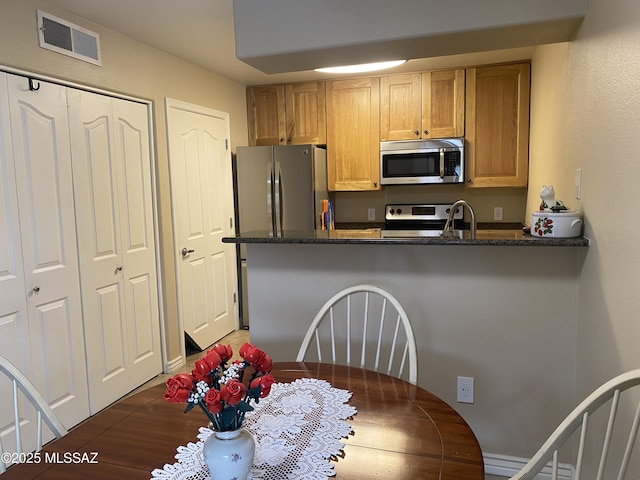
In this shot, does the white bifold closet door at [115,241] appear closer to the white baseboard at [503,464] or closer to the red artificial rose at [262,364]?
the red artificial rose at [262,364]

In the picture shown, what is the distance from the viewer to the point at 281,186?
161 inches

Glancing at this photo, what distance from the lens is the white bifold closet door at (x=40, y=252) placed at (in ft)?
7.43

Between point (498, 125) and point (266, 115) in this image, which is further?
point (266, 115)

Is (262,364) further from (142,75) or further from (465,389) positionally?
(142,75)

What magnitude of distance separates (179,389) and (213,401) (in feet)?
0.25

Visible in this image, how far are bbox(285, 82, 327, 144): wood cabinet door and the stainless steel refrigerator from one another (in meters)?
0.17

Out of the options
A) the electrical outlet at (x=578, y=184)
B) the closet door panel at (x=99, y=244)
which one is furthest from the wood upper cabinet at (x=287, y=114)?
the electrical outlet at (x=578, y=184)

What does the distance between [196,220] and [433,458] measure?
3.12 meters

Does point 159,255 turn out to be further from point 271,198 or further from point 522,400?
point 522,400

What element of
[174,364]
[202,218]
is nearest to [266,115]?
[202,218]

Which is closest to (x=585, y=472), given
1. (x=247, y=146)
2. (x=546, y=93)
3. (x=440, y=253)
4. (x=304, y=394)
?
(x=440, y=253)

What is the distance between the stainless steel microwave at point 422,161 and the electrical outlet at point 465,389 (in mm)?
2196

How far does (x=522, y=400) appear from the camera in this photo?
207 cm

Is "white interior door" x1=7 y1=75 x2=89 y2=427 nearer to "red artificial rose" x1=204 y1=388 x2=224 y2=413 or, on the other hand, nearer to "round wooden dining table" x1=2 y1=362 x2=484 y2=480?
"round wooden dining table" x1=2 y1=362 x2=484 y2=480
